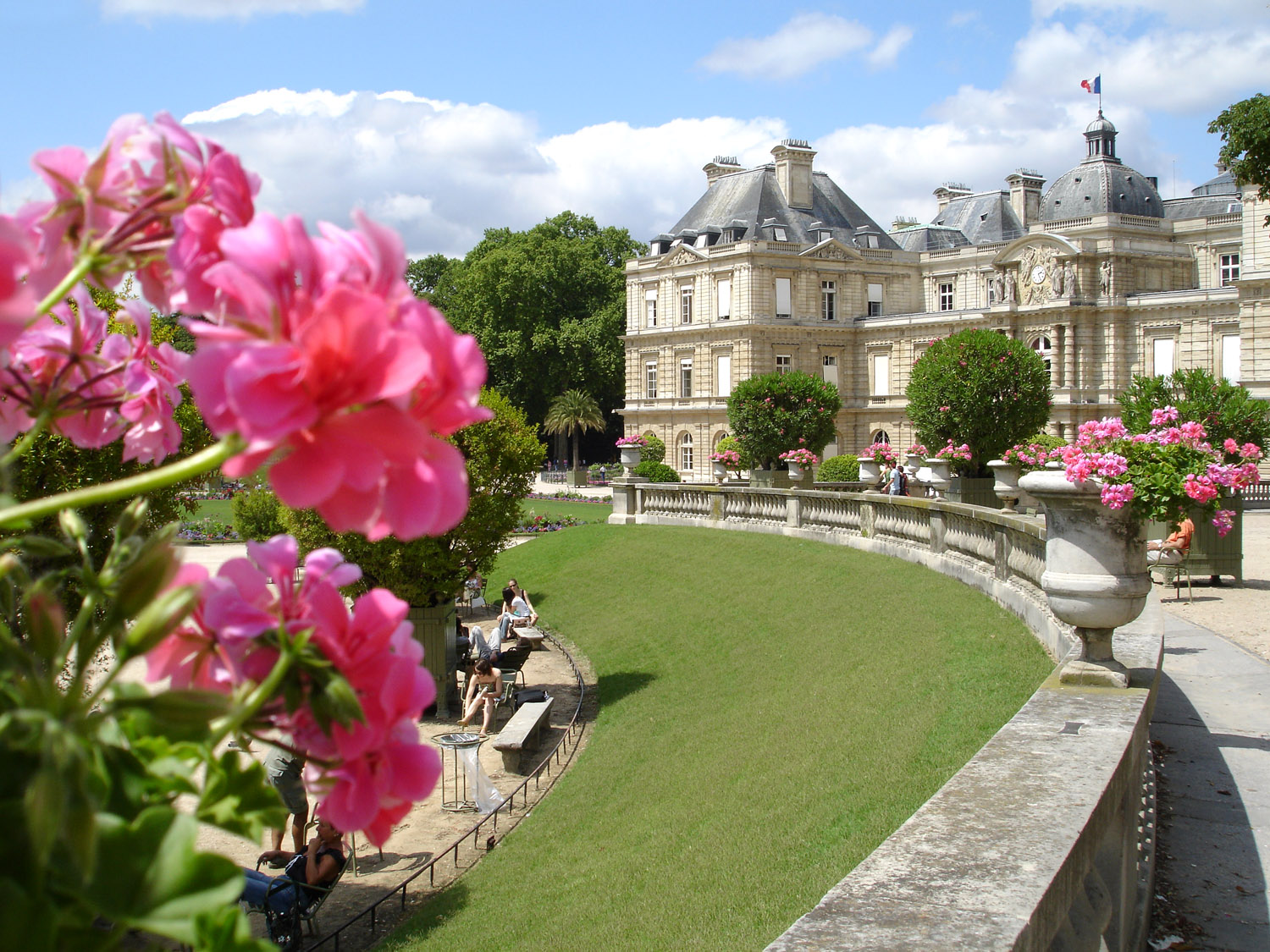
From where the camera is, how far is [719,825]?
27.9 feet

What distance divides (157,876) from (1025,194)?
70.6m

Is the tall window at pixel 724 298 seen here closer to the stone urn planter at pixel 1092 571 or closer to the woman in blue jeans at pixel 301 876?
the woman in blue jeans at pixel 301 876

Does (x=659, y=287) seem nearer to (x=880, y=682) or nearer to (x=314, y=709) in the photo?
(x=880, y=682)

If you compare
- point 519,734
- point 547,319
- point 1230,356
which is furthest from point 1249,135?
point 547,319

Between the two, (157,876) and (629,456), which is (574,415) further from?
(157,876)

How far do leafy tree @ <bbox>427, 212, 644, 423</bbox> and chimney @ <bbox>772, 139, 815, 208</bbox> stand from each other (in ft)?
39.9

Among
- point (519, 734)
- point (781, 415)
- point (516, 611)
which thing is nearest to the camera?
point (519, 734)

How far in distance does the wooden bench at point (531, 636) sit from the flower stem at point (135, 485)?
1656 centimetres

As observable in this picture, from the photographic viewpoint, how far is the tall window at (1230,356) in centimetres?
4950

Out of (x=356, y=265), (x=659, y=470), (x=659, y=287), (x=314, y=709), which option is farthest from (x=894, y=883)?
(x=659, y=287)

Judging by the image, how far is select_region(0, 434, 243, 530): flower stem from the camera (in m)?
0.90

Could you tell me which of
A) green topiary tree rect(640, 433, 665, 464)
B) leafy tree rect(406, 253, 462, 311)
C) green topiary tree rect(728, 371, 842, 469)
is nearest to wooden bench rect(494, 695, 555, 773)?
green topiary tree rect(728, 371, 842, 469)

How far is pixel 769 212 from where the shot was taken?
197ft

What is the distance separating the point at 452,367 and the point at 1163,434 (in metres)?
7.77
